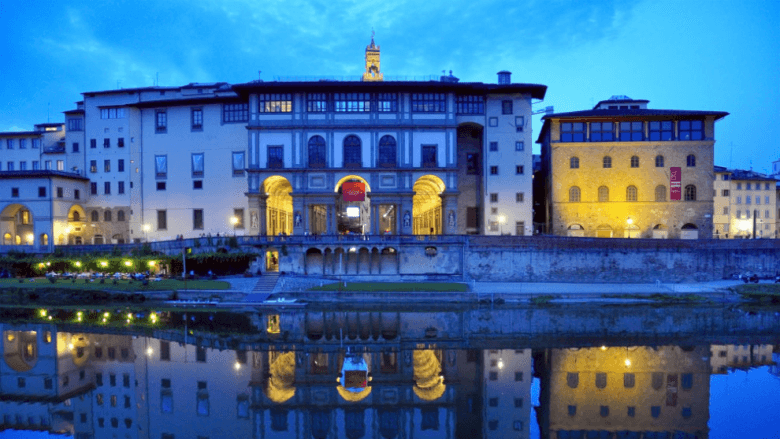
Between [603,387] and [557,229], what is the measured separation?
32799 millimetres

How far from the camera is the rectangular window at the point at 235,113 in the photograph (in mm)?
51250

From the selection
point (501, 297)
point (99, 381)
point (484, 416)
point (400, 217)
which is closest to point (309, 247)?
point (400, 217)

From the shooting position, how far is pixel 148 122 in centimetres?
5306

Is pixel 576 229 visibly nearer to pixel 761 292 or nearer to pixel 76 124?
pixel 761 292

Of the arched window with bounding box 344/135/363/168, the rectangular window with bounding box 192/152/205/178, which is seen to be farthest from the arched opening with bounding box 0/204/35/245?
the arched window with bounding box 344/135/363/168

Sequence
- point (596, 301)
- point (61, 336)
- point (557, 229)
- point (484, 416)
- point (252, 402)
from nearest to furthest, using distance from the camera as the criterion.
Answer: point (484, 416) → point (252, 402) → point (61, 336) → point (596, 301) → point (557, 229)

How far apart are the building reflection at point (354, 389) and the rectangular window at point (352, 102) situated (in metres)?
27.9

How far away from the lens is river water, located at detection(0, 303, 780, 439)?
671 inches

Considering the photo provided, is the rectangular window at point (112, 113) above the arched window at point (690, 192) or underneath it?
above

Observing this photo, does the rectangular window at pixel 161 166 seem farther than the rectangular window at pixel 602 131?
Yes

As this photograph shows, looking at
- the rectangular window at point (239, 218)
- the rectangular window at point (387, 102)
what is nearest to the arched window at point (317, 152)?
the rectangular window at point (387, 102)

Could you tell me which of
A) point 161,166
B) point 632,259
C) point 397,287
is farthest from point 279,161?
point 632,259

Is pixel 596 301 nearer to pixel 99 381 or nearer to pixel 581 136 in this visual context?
pixel 581 136

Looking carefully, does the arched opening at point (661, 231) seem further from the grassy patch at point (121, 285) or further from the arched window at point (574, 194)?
the grassy patch at point (121, 285)
